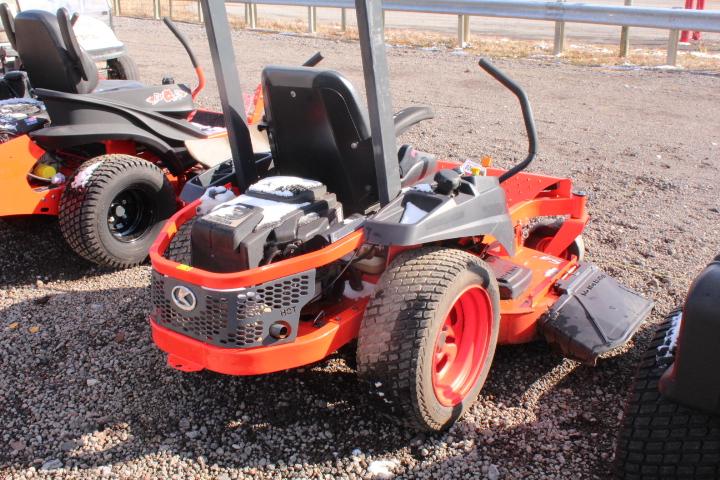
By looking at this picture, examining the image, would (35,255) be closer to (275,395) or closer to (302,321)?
(275,395)

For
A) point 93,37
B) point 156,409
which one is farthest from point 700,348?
point 93,37

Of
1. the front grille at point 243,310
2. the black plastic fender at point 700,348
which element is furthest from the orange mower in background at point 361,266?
the black plastic fender at point 700,348

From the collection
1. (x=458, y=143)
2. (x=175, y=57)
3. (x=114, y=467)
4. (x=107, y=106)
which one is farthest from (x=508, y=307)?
(x=175, y=57)

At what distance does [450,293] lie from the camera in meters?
2.85

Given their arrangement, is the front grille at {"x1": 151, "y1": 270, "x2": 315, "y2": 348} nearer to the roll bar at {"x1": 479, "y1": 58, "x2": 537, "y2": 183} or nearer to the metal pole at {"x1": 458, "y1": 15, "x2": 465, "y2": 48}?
the roll bar at {"x1": 479, "y1": 58, "x2": 537, "y2": 183}

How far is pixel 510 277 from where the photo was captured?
11.2ft

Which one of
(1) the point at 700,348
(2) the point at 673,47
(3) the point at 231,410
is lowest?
(3) the point at 231,410

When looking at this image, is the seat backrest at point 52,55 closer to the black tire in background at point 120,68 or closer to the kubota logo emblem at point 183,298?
the black tire in background at point 120,68

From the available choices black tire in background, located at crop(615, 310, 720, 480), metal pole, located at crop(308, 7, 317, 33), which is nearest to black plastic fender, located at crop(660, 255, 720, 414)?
black tire in background, located at crop(615, 310, 720, 480)

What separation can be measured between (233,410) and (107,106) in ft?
7.72

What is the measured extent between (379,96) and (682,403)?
5.01 ft

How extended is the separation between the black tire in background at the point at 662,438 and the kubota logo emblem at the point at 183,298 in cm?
156

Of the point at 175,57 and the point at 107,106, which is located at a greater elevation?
the point at 107,106

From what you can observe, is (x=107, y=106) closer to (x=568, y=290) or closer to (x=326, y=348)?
(x=326, y=348)
